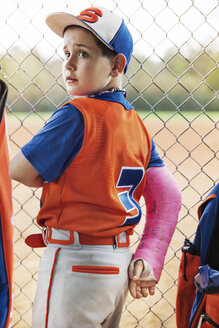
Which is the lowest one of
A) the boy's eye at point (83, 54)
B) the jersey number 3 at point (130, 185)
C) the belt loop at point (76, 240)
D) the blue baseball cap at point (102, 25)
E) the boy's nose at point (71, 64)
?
the belt loop at point (76, 240)

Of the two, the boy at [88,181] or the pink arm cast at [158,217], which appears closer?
the boy at [88,181]

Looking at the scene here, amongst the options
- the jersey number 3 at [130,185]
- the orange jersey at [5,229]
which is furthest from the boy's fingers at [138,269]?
the orange jersey at [5,229]

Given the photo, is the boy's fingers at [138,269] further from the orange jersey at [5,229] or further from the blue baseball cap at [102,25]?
the blue baseball cap at [102,25]

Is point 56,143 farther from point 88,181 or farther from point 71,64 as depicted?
point 71,64

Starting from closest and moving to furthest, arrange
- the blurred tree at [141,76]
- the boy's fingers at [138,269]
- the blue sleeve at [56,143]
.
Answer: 1. the blue sleeve at [56,143]
2. the boy's fingers at [138,269]
3. the blurred tree at [141,76]

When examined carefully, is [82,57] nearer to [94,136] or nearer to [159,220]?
[94,136]

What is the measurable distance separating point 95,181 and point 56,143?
14 cm

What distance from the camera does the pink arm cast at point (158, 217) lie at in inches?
42.3

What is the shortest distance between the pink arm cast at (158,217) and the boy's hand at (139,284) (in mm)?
20

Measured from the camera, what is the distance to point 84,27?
3.24 ft

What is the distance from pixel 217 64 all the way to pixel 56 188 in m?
0.92

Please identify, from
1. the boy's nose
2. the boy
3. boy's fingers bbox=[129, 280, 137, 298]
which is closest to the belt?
the boy

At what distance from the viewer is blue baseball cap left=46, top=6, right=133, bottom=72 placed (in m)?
0.98

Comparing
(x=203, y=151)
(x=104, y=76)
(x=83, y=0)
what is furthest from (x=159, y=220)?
(x=203, y=151)
